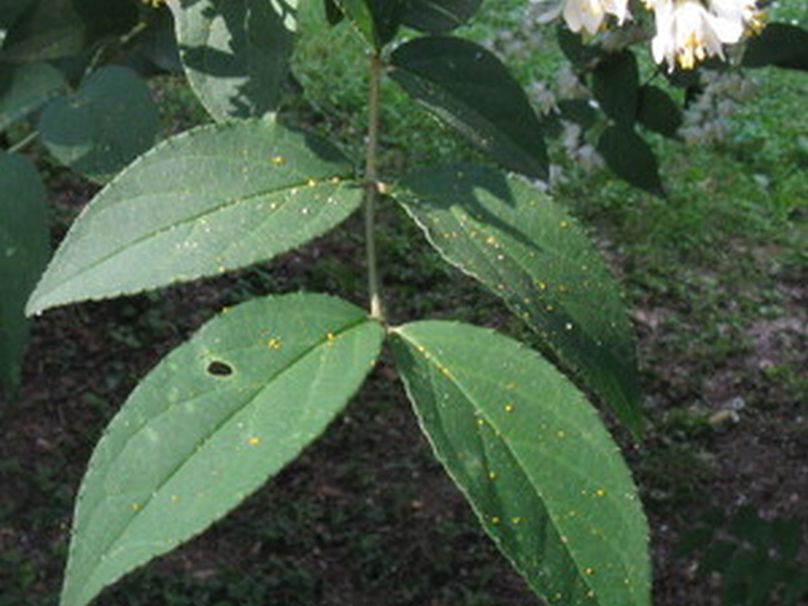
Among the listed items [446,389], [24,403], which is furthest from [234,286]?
[446,389]

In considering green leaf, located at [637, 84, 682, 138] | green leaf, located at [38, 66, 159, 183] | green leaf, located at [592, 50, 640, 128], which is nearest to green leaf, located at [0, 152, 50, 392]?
green leaf, located at [38, 66, 159, 183]

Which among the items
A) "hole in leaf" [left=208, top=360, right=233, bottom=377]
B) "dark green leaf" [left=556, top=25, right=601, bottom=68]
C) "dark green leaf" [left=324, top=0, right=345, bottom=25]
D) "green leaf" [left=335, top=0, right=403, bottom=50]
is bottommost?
"dark green leaf" [left=556, top=25, right=601, bottom=68]

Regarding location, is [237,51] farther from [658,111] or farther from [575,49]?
[658,111]

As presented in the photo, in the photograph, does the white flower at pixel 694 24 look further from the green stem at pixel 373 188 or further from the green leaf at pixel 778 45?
the green leaf at pixel 778 45

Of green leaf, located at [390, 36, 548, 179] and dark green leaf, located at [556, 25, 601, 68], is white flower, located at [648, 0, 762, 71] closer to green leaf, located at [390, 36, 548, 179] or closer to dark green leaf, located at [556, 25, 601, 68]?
green leaf, located at [390, 36, 548, 179]

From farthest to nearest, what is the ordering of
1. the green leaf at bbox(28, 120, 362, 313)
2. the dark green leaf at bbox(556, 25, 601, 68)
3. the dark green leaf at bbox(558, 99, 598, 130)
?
1. the dark green leaf at bbox(558, 99, 598, 130)
2. the dark green leaf at bbox(556, 25, 601, 68)
3. the green leaf at bbox(28, 120, 362, 313)

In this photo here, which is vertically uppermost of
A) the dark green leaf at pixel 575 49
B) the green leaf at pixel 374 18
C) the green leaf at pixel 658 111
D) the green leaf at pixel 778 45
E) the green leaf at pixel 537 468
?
the green leaf at pixel 374 18

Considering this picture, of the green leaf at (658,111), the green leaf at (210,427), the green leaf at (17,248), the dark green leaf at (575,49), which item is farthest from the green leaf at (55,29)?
the green leaf at (658,111)
